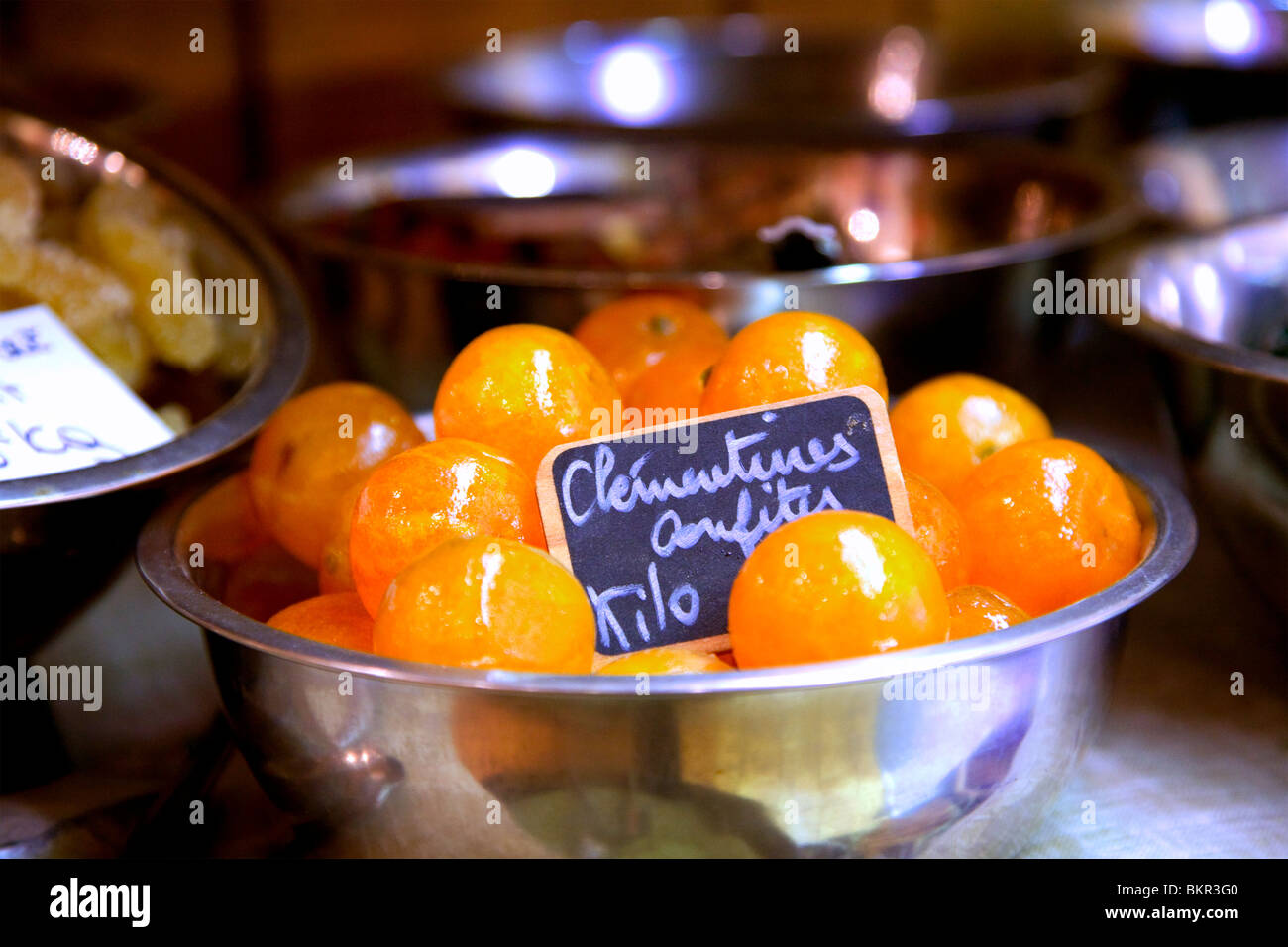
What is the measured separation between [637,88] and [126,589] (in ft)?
4.48

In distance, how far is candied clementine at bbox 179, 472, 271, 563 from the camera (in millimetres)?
823

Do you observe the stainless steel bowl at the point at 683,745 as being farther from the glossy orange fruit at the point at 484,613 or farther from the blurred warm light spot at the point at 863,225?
the blurred warm light spot at the point at 863,225

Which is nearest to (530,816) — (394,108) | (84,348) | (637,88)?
(84,348)

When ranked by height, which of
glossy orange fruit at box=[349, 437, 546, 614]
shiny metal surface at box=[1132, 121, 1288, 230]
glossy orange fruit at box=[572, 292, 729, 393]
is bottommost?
glossy orange fruit at box=[349, 437, 546, 614]

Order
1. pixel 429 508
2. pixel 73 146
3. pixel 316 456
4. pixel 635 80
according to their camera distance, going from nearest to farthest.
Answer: pixel 429 508
pixel 316 456
pixel 73 146
pixel 635 80

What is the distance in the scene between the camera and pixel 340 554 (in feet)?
2.59

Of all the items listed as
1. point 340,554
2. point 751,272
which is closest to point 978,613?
point 340,554

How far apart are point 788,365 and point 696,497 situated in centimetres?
10

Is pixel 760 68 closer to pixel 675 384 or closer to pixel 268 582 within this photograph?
pixel 675 384

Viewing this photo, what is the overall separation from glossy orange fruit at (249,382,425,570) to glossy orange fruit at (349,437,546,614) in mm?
82

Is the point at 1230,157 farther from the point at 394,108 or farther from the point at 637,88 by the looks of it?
the point at 394,108

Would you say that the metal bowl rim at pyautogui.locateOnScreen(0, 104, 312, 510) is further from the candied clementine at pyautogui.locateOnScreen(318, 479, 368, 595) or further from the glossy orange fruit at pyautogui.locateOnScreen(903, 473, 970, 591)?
the glossy orange fruit at pyautogui.locateOnScreen(903, 473, 970, 591)

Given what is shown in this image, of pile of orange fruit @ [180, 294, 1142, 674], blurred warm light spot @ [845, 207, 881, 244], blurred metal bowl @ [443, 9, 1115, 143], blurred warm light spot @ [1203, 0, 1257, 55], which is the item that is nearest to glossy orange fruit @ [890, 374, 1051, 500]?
pile of orange fruit @ [180, 294, 1142, 674]

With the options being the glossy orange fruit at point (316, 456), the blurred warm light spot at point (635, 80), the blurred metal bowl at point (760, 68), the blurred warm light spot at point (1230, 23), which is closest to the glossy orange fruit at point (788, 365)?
the glossy orange fruit at point (316, 456)
